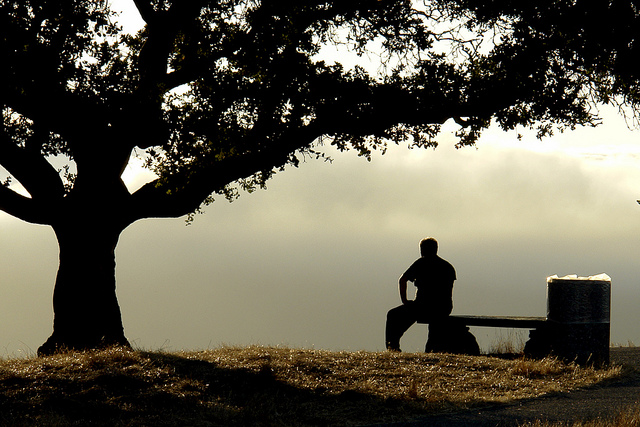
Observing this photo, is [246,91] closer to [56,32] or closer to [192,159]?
[192,159]

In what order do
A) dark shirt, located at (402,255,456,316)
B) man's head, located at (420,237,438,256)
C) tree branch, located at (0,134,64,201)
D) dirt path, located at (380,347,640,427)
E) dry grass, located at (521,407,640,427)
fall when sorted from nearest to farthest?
dry grass, located at (521,407,640,427) < dirt path, located at (380,347,640,427) < dark shirt, located at (402,255,456,316) < man's head, located at (420,237,438,256) < tree branch, located at (0,134,64,201)

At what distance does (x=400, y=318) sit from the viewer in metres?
12.8

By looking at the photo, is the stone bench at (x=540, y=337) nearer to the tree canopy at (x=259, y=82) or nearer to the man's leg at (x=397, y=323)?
the man's leg at (x=397, y=323)

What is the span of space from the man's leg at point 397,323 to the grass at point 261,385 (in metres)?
1.19

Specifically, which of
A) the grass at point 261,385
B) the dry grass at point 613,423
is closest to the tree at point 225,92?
the grass at point 261,385

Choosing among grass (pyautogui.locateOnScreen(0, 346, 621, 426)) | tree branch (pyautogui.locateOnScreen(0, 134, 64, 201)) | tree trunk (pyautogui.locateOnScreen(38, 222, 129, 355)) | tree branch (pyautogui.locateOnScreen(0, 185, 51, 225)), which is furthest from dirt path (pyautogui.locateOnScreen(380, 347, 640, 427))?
tree branch (pyautogui.locateOnScreen(0, 134, 64, 201))

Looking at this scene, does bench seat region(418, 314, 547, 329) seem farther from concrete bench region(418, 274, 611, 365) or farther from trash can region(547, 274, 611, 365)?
trash can region(547, 274, 611, 365)

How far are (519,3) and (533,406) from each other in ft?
25.0

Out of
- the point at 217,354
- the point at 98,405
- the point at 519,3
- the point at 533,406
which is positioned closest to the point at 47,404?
the point at 98,405

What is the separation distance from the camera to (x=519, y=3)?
13156mm

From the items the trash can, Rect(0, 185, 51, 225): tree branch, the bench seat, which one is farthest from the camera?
Rect(0, 185, 51, 225): tree branch

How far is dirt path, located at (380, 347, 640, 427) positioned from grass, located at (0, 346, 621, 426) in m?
0.29

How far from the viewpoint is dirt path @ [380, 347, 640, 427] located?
7812mm

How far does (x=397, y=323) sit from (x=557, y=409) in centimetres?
456
